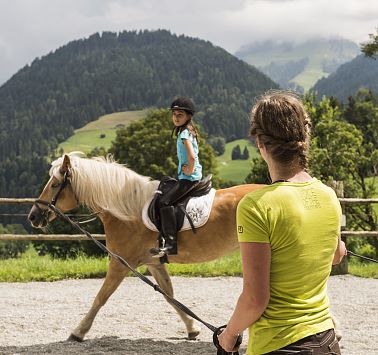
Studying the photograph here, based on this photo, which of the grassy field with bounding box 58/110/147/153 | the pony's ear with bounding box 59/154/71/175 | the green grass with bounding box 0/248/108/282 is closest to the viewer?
the pony's ear with bounding box 59/154/71/175

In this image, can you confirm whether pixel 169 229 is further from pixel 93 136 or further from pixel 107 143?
pixel 93 136

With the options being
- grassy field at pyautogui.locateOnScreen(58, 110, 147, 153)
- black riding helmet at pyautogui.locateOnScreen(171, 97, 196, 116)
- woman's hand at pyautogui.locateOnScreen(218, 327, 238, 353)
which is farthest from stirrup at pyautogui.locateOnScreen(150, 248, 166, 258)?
grassy field at pyautogui.locateOnScreen(58, 110, 147, 153)

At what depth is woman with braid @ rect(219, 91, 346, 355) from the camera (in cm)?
202

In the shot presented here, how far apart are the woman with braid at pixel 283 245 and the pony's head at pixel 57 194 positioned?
4.65 metres

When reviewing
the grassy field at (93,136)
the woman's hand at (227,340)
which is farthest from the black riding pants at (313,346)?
the grassy field at (93,136)

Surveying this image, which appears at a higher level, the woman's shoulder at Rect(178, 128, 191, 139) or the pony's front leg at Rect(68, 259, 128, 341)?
the woman's shoulder at Rect(178, 128, 191, 139)

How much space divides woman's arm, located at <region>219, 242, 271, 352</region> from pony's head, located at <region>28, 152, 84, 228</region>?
4.74 m

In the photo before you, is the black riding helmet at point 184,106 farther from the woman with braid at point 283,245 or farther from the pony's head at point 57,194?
the woman with braid at point 283,245

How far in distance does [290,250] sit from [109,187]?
4551 mm

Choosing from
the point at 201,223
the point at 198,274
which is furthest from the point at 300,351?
the point at 198,274

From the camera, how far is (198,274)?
1177 centimetres

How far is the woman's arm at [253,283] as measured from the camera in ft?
6.56

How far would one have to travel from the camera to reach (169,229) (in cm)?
631

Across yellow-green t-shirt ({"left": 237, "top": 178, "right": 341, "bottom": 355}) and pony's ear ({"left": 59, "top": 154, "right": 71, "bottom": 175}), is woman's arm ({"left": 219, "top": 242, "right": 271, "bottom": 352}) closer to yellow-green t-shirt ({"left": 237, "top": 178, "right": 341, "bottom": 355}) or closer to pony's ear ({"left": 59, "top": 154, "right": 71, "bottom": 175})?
yellow-green t-shirt ({"left": 237, "top": 178, "right": 341, "bottom": 355})
